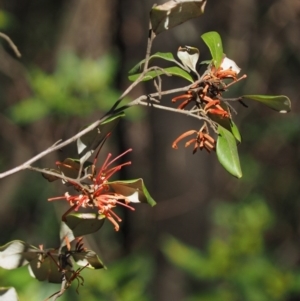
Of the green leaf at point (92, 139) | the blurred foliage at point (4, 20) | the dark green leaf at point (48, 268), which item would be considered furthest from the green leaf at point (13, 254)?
the blurred foliage at point (4, 20)

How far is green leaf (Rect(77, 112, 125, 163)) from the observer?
28.9 inches

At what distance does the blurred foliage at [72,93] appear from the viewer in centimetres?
225

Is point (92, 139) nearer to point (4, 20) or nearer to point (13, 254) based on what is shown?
point (13, 254)

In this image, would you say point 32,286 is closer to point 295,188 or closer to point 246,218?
point 246,218

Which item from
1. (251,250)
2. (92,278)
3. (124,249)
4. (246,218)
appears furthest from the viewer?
(124,249)

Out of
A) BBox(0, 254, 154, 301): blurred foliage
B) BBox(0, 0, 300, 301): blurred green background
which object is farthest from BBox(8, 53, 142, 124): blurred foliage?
BBox(0, 254, 154, 301): blurred foliage

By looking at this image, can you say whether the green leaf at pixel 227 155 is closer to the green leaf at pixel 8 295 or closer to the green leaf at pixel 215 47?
the green leaf at pixel 215 47

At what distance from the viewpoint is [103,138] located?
29.2 inches

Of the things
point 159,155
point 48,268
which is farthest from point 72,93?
point 48,268

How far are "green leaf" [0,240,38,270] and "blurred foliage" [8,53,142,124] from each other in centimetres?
146

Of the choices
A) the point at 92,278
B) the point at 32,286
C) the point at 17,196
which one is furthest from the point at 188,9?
the point at 17,196

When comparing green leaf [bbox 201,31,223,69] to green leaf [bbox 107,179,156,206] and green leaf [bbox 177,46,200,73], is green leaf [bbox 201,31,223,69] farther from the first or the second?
green leaf [bbox 107,179,156,206]

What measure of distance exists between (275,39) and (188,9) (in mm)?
2944

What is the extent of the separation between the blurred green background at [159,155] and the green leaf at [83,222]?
0.80 meters
